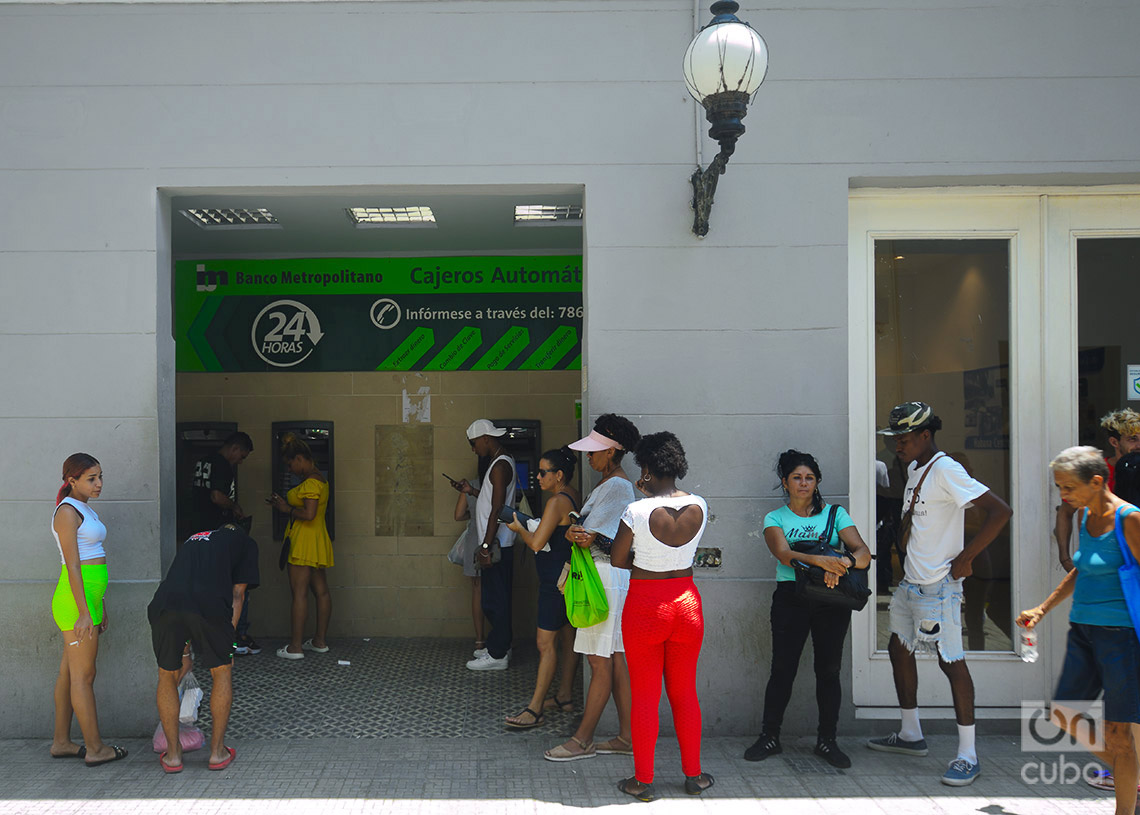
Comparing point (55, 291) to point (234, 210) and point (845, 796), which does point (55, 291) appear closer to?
point (234, 210)

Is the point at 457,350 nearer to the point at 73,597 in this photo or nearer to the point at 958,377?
the point at 73,597

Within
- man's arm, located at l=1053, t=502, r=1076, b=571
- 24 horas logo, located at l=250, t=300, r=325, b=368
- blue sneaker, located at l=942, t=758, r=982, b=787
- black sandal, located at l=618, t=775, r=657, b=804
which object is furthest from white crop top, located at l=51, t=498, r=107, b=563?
man's arm, located at l=1053, t=502, r=1076, b=571

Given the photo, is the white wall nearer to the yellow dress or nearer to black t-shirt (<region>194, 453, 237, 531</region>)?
the yellow dress

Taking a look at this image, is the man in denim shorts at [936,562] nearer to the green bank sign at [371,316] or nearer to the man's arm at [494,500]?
the man's arm at [494,500]

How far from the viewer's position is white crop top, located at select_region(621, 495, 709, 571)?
12.4ft

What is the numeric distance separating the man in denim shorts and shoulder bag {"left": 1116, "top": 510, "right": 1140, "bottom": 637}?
2.20 feet

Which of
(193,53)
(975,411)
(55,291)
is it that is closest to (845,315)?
(975,411)

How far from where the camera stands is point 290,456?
6.68m

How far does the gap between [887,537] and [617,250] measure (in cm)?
221

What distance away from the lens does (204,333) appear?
7.31 meters

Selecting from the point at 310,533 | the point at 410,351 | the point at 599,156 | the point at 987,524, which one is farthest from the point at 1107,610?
the point at 410,351

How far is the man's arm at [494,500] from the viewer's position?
19.9ft

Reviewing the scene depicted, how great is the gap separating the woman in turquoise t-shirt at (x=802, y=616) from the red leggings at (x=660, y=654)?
0.72m

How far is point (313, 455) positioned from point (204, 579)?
9.83 ft
